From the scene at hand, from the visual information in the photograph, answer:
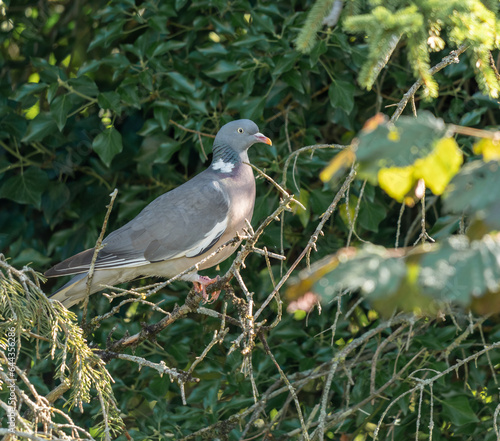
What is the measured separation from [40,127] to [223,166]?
2.59ft

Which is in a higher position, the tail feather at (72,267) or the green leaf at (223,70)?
the green leaf at (223,70)

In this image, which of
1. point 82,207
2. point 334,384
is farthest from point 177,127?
point 334,384

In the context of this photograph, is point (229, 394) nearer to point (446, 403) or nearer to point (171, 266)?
point (171, 266)

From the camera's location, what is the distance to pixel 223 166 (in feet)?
9.34

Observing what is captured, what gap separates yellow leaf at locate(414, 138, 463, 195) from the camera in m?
0.86

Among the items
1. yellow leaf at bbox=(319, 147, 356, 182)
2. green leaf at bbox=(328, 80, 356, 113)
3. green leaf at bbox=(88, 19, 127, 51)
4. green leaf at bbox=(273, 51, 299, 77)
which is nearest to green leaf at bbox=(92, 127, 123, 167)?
green leaf at bbox=(88, 19, 127, 51)

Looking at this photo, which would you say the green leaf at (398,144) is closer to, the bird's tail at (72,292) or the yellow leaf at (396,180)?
the yellow leaf at (396,180)

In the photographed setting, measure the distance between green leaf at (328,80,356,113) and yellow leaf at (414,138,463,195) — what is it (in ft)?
5.55

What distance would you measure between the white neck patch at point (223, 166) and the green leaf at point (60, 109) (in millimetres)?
664

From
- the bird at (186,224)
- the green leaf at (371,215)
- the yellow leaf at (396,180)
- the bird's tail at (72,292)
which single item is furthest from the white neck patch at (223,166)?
the yellow leaf at (396,180)

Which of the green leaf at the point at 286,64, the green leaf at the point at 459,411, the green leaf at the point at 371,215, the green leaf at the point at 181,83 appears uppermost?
the green leaf at the point at 286,64

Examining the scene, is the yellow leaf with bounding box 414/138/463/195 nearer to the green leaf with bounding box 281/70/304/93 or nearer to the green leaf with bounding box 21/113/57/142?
the green leaf with bounding box 281/70/304/93

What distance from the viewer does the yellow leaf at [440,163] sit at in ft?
2.84

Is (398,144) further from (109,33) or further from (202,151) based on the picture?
(109,33)
